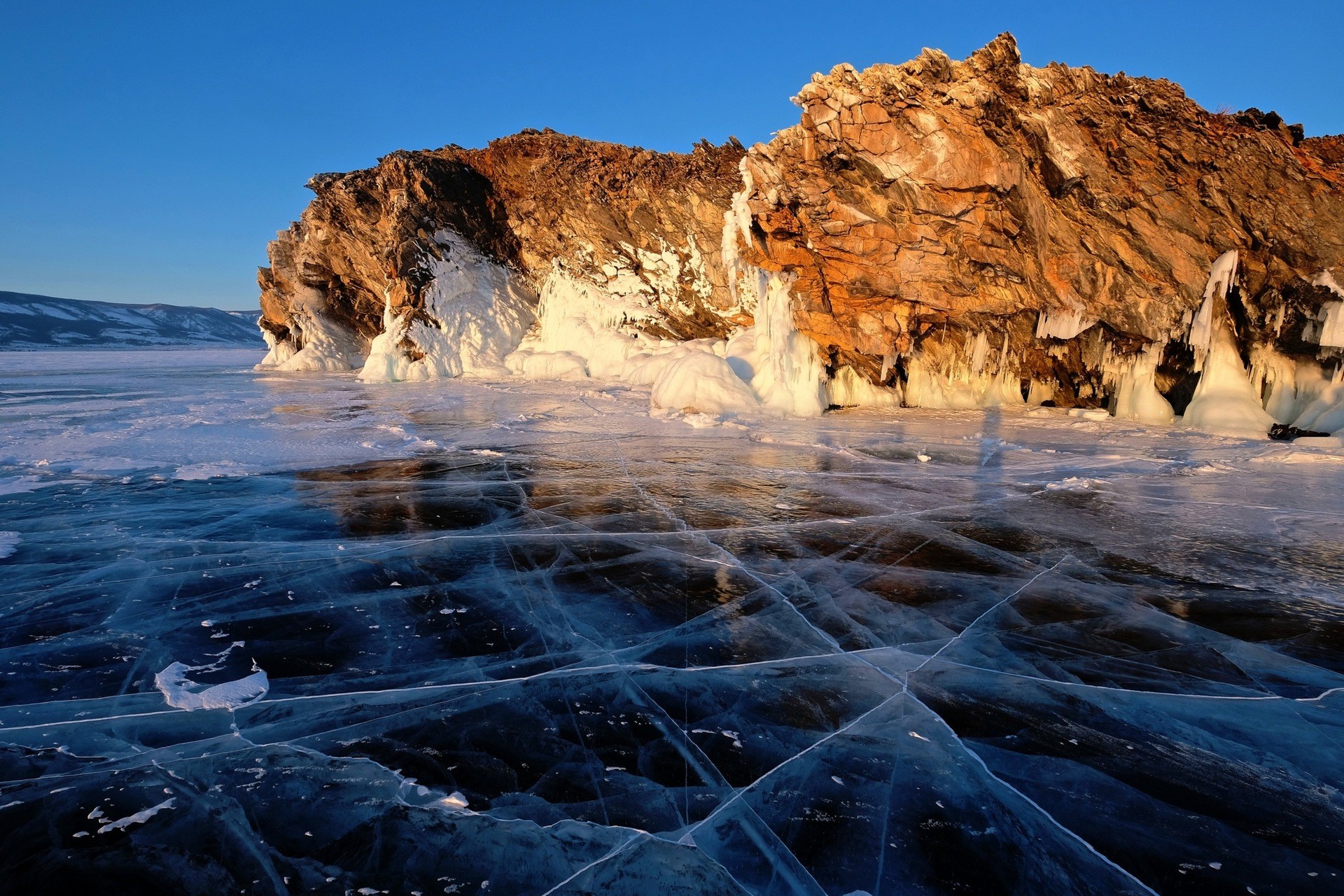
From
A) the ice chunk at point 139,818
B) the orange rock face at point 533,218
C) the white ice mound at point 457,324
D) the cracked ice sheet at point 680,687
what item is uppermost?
the orange rock face at point 533,218

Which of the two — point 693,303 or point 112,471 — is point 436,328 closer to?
point 693,303

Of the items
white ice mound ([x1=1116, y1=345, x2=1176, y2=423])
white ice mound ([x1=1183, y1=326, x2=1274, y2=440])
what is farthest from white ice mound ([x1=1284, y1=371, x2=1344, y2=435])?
white ice mound ([x1=1116, y1=345, x2=1176, y2=423])

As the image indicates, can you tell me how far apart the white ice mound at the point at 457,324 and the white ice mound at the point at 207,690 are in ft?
75.8

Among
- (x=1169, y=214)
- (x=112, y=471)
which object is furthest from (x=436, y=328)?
(x=1169, y=214)

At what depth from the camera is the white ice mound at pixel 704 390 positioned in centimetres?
1388

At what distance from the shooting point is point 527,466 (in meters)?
8.80

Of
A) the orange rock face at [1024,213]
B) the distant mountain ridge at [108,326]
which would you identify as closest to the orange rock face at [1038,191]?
the orange rock face at [1024,213]

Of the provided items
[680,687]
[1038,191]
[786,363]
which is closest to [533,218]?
[786,363]

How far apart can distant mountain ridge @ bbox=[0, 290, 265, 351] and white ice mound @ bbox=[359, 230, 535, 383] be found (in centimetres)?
5832

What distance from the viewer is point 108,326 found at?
91500 mm

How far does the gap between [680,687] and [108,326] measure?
11619 centimetres

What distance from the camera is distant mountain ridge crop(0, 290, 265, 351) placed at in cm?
7431

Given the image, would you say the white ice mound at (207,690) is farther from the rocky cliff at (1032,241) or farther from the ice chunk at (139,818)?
the rocky cliff at (1032,241)

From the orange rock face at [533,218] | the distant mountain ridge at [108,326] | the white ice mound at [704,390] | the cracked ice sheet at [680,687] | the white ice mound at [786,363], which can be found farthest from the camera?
the distant mountain ridge at [108,326]
